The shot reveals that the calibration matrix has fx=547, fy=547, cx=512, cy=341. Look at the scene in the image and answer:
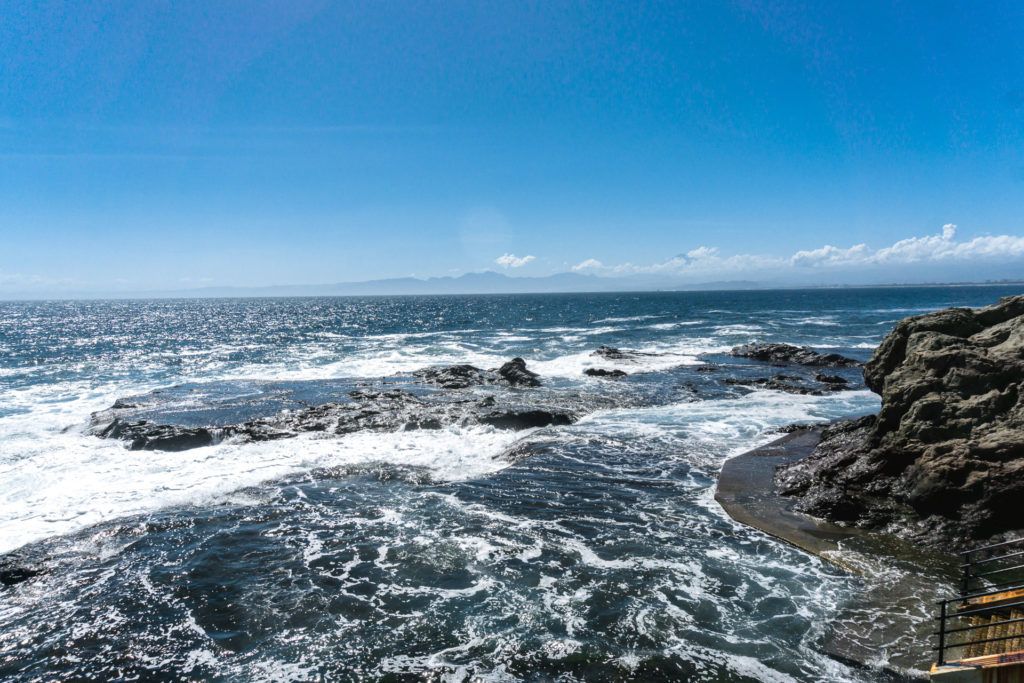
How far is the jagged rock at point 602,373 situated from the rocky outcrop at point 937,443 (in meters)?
18.3

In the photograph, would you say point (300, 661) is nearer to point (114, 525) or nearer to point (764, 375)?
point (114, 525)

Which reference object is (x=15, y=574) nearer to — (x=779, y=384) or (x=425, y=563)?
(x=425, y=563)

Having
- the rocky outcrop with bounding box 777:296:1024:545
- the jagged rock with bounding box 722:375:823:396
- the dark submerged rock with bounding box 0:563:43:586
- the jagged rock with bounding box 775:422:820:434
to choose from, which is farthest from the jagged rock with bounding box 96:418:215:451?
the jagged rock with bounding box 722:375:823:396

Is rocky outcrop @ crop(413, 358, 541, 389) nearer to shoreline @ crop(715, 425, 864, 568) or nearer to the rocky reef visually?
the rocky reef

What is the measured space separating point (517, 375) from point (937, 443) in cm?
2408

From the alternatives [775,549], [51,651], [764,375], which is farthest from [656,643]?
[764,375]

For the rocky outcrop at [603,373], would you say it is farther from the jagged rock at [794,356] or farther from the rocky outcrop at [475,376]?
the jagged rock at [794,356]

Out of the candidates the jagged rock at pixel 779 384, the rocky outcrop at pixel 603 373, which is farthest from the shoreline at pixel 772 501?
the rocky outcrop at pixel 603 373

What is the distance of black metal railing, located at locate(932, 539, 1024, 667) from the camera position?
6.95 m

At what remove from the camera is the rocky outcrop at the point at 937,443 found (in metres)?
12.3

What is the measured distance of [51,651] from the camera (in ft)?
30.9

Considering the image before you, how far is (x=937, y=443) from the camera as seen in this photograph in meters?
14.5

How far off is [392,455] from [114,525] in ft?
28.2

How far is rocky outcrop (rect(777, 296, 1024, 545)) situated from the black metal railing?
195 centimetres
